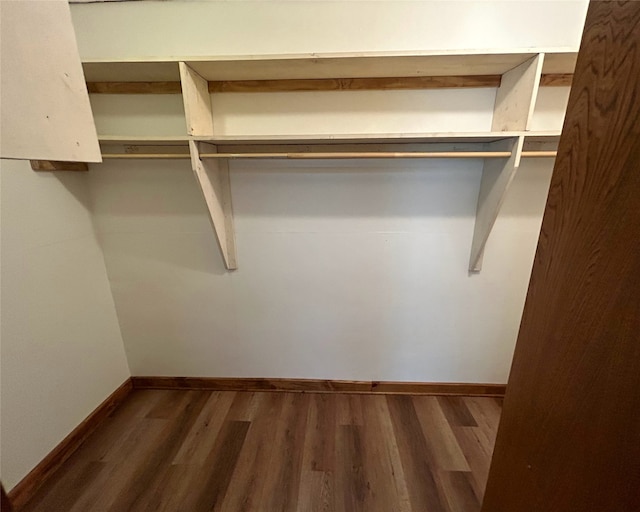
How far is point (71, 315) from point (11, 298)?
35 cm

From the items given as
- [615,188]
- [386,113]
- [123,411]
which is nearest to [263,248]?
[386,113]

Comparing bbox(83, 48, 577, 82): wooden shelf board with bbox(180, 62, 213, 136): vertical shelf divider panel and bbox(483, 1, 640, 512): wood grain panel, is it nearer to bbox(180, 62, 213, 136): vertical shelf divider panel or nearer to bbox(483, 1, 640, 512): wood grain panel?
bbox(180, 62, 213, 136): vertical shelf divider panel

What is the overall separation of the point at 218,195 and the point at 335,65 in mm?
903

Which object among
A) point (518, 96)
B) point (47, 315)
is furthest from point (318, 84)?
point (47, 315)

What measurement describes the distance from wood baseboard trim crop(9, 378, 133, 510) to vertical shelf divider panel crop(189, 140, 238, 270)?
120 cm

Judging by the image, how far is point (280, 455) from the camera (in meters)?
1.58

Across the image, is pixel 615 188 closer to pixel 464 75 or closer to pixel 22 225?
pixel 464 75

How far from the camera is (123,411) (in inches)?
74.5

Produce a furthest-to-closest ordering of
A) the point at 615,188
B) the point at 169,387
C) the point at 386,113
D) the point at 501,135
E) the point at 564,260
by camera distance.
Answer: the point at 169,387 → the point at 386,113 → the point at 501,135 → the point at 564,260 → the point at 615,188

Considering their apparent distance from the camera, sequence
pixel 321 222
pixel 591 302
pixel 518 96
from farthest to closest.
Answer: pixel 321 222 → pixel 518 96 → pixel 591 302

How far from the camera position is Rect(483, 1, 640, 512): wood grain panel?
0.48 metres

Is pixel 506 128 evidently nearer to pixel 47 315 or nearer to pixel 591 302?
pixel 591 302

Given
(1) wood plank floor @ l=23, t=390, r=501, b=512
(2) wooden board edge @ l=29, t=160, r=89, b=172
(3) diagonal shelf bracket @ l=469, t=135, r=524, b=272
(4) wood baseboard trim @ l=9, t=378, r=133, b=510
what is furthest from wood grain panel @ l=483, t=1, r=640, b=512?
(4) wood baseboard trim @ l=9, t=378, r=133, b=510

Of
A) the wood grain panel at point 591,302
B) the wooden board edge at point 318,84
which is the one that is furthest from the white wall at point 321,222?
the wood grain panel at point 591,302
